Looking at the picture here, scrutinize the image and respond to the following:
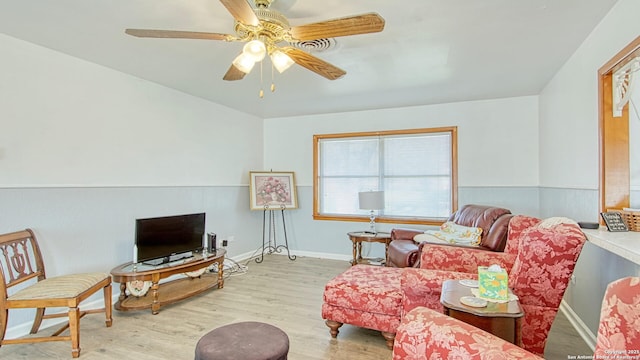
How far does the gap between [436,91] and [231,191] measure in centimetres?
327

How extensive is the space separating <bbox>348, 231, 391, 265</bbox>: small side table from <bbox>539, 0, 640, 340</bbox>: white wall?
197 cm

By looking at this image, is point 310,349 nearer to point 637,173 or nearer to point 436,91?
point 637,173

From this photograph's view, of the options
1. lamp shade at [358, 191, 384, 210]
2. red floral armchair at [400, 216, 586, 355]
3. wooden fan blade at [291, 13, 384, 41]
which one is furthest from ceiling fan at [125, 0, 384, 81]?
lamp shade at [358, 191, 384, 210]

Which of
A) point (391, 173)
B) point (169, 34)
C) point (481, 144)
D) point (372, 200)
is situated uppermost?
point (169, 34)

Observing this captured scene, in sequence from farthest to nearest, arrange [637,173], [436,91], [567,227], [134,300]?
[436,91], [134,300], [637,173], [567,227]

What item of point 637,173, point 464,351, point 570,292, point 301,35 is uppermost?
point 301,35

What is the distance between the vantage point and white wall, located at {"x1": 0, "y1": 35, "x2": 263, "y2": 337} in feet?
8.95

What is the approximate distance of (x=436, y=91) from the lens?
414 centimetres

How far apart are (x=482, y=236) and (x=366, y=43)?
2185 mm

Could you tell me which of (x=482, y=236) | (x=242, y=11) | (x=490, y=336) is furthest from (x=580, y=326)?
(x=242, y=11)

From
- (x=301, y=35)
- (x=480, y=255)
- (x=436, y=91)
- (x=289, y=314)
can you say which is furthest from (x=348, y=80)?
(x=289, y=314)

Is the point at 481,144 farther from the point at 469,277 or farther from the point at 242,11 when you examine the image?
the point at 242,11

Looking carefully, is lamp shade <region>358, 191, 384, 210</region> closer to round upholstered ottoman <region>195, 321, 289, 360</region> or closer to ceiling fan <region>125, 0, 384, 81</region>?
ceiling fan <region>125, 0, 384, 81</region>

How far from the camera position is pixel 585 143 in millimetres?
2701
